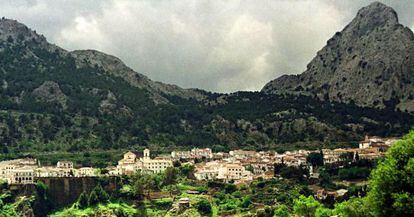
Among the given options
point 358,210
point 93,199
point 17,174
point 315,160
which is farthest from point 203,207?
point 358,210

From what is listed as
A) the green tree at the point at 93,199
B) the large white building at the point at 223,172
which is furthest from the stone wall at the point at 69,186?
the large white building at the point at 223,172

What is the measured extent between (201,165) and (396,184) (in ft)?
354

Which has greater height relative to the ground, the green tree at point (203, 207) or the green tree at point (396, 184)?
the green tree at point (396, 184)

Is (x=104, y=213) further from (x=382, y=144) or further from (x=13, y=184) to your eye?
(x=382, y=144)

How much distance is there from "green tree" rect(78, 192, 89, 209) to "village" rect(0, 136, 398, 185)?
11685 mm

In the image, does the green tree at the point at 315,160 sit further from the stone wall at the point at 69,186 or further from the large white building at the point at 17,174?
the large white building at the point at 17,174

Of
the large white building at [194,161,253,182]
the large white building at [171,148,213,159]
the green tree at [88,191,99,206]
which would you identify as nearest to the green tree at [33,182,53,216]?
the green tree at [88,191,99,206]

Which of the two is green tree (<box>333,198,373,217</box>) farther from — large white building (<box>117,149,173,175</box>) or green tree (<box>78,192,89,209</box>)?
large white building (<box>117,149,173,175</box>)

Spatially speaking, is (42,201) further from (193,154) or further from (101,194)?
(193,154)

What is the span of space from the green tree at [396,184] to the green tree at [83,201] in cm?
7869

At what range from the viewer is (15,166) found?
5010 inches

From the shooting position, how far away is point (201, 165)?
147 metres

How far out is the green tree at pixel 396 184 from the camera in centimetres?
3856

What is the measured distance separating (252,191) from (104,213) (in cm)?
2805
